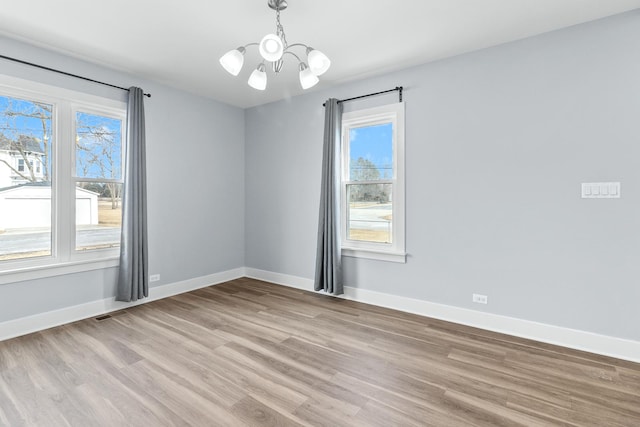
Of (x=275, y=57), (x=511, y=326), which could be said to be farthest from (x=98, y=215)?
(x=511, y=326)

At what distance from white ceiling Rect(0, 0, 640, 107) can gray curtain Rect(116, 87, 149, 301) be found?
2.00ft

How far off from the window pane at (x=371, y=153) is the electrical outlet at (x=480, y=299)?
5.21ft

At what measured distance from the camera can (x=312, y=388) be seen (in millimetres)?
2174

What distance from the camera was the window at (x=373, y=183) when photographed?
370cm

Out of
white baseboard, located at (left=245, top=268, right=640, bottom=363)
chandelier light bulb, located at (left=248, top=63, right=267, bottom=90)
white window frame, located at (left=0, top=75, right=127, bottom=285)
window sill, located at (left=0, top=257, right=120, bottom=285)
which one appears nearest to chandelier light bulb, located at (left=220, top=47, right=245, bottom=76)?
chandelier light bulb, located at (left=248, top=63, right=267, bottom=90)

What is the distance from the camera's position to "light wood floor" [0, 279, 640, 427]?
1.90 m

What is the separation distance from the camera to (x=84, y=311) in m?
3.44

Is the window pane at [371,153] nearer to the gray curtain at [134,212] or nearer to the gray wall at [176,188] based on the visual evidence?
the gray wall at [176,188]

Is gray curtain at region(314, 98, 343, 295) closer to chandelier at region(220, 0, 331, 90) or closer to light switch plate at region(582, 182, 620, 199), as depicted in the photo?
chandelier at region(220, 0, 331, 90)

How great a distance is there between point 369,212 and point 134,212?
9.13 feet

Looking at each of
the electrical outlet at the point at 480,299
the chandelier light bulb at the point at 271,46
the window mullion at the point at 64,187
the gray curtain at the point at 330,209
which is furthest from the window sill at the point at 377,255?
the window mullion at the point at 64,187

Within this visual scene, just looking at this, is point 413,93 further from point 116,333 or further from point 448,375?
point 116,333

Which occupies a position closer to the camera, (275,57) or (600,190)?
(275,57)

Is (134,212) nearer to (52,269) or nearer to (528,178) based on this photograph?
(52,269)
